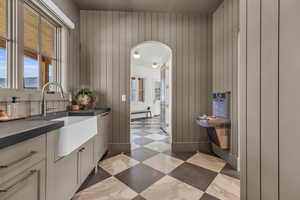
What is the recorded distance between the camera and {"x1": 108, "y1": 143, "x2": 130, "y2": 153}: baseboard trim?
266 centimetres

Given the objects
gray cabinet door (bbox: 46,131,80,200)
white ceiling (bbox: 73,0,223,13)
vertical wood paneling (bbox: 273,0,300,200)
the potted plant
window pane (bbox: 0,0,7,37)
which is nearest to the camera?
vertical wood paneling (bbox: 273,0,300,200)

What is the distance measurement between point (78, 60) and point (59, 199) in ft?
7.60

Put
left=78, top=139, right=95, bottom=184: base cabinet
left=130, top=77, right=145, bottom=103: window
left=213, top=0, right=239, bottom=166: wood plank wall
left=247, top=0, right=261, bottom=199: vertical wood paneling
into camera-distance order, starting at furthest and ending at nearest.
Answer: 1. left=130, top=77, right=145, bottom=103: window
2. left=213, top=0, right=239, bottom=166: wood plank wall
3. left=78, top=139, right=95, bottom=184: base cabinet
4. left=247, top=0, right=261, bottom=199: vertical wood paneling

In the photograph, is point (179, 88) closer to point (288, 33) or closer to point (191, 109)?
point (191, 109)

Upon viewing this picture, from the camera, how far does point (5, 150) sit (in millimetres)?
647

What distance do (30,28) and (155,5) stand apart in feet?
6.71

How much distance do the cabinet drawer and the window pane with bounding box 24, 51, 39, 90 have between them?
3.44ft

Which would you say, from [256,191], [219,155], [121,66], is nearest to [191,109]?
[219,155]

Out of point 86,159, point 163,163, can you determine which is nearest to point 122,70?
point 86,159

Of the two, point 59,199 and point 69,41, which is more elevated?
point 69,41

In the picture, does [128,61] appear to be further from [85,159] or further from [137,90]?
[137,90]

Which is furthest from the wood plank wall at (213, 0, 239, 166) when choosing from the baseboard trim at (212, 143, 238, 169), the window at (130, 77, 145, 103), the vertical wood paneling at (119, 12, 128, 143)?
the window at (130, 77, 145, 103)

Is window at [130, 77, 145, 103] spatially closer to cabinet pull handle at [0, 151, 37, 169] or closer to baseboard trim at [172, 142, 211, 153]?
baseboard trim at [172, 142, 211, 153]

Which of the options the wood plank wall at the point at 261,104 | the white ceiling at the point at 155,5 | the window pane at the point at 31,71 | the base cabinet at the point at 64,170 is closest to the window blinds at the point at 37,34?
the window pane at the point at 31,71
